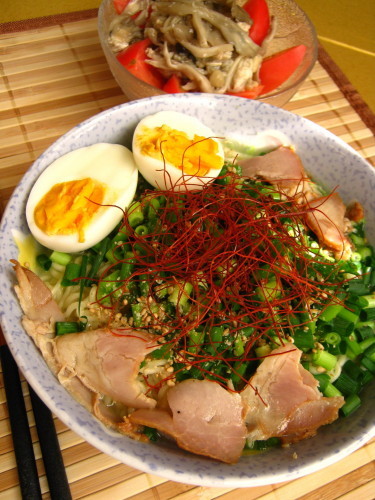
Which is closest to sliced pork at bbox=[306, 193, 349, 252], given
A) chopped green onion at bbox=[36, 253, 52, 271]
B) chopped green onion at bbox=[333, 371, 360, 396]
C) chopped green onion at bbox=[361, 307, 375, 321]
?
chopped green onion at bbox=[361, 307, 375, 321]

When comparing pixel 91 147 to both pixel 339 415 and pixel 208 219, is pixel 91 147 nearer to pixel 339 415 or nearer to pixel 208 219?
pixel 208 219

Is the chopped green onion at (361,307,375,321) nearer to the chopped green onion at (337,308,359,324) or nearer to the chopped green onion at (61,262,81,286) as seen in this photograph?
the chopped green onion at (337,308,359,324)

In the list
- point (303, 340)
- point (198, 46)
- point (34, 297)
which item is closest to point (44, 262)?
point (34, 297)

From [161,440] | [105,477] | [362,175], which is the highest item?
[362,175]

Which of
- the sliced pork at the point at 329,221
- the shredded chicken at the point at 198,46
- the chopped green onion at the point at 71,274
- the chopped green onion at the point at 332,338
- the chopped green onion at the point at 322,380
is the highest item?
the shredded chicken at the point at 198,46

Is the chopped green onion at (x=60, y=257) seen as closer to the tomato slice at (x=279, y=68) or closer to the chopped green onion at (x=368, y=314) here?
the chopped green onion at (x=368, y=314)

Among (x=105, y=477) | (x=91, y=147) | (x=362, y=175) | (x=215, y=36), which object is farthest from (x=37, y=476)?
(x=215, y=36)

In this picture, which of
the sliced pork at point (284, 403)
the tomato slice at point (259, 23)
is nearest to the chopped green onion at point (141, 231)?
the sliced pork at point (284, 403)
